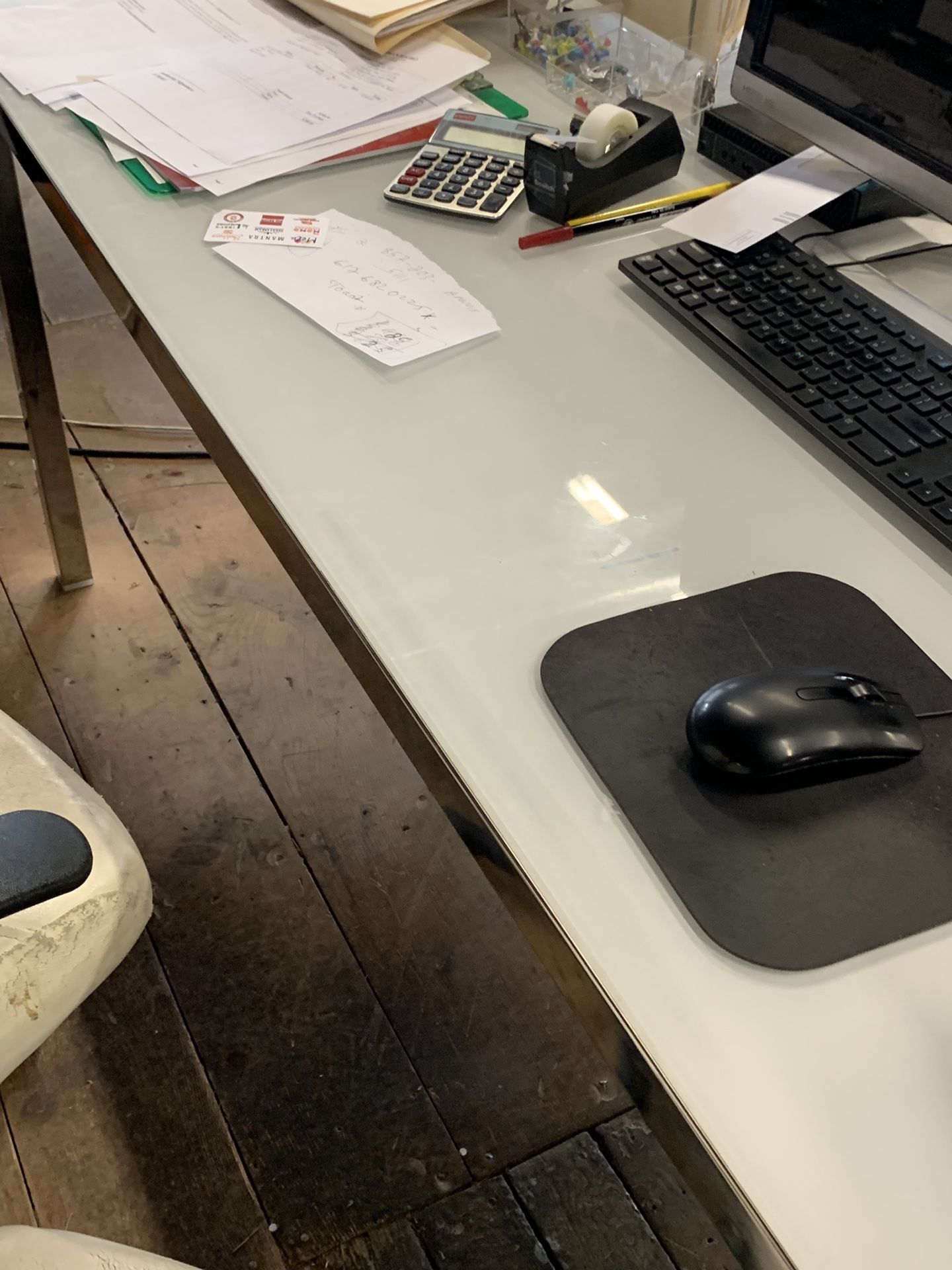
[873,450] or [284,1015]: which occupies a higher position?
[873,450]

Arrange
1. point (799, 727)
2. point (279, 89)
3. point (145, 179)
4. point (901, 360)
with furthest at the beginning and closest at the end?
point (279, 89) < point (145, 179) < point (901, 360) < point (799, 727)

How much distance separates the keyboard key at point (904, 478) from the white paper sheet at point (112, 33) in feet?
2.94

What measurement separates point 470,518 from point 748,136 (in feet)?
1.84

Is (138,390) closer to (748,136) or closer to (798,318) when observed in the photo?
(748,136)

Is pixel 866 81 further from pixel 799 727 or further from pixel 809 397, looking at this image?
pixel 799 727

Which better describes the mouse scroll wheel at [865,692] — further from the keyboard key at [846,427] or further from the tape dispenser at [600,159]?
the tape dispenser at [600,159]

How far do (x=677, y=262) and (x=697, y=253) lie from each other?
2 cm

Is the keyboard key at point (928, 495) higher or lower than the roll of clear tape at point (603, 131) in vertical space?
lower

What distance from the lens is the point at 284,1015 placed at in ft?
4.14

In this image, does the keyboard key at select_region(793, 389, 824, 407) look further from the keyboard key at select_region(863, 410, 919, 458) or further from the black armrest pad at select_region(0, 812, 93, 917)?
the black armrest pad at select_region(0, 812, 93, 917)

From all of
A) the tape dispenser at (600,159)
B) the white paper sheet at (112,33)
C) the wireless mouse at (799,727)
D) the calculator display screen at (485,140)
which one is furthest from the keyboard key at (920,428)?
the white paper sheet at (112,33)

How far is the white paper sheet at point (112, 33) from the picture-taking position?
1.12 m

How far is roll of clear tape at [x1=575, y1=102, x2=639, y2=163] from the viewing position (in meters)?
0.92

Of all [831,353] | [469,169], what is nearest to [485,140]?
[469,169]
